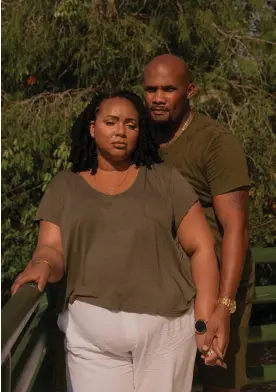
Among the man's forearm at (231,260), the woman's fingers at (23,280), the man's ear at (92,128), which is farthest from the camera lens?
the man's forearm at (231,260)

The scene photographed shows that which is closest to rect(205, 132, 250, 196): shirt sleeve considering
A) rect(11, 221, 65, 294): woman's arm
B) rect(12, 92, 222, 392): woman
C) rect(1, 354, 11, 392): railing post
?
rect(12, 92, 222, 392): woman

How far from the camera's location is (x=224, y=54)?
23.5ft

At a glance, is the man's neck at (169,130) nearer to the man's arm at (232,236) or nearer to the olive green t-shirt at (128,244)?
the man's arm at (232,236)

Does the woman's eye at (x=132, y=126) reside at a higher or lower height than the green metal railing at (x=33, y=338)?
higher

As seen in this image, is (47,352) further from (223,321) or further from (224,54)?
(224,54)

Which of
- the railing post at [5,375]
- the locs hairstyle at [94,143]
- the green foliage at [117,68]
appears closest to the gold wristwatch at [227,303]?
the locs hairstyle at [94,143]

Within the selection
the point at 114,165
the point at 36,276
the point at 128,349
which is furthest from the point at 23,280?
the point at 114,165

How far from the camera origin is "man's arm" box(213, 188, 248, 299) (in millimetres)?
2912

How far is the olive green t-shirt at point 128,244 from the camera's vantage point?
8.39ft

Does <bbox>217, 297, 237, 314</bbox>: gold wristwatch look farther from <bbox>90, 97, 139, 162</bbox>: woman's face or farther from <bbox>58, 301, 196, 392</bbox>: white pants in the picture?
<bbox>90, 97, 139, 162</bbox>: woman's face

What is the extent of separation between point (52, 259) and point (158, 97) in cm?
83

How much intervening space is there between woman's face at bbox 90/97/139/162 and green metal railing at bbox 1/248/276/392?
1.77 ft

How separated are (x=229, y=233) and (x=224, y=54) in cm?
445

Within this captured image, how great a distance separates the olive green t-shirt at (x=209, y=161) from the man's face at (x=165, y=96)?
84 mm
